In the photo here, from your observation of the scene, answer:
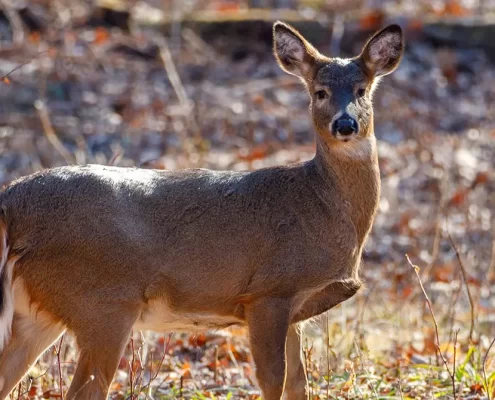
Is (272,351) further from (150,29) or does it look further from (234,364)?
(150,29)

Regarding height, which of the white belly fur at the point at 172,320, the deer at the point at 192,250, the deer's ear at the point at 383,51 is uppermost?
the deer's ear at the point at 383,51

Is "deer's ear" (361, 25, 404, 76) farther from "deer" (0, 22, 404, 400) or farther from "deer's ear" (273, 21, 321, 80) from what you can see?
"deer's ear" (273, 21, 321, 80)

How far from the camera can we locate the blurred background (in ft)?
23.9

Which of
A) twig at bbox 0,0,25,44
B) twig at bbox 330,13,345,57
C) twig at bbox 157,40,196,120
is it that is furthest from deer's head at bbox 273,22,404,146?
twig at bbox 330,13,345,57

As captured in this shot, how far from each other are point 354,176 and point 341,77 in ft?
1.84

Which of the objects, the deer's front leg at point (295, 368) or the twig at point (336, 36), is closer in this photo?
the deer's front leg at point (295, 368)

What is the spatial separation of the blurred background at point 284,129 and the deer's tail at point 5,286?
68 centimetres

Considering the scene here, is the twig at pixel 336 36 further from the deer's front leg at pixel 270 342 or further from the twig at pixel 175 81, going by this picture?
the deer's front leg at pixel 270 342

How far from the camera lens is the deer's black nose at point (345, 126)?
5.94 m

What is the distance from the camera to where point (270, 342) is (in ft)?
18.8

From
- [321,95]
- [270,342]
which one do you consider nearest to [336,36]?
[321,95]

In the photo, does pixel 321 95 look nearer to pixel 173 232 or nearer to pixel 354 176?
pixel 354 176

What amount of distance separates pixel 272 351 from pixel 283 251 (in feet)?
1.73

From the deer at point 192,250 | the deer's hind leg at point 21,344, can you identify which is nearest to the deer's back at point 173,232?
the deer at point 192,250
